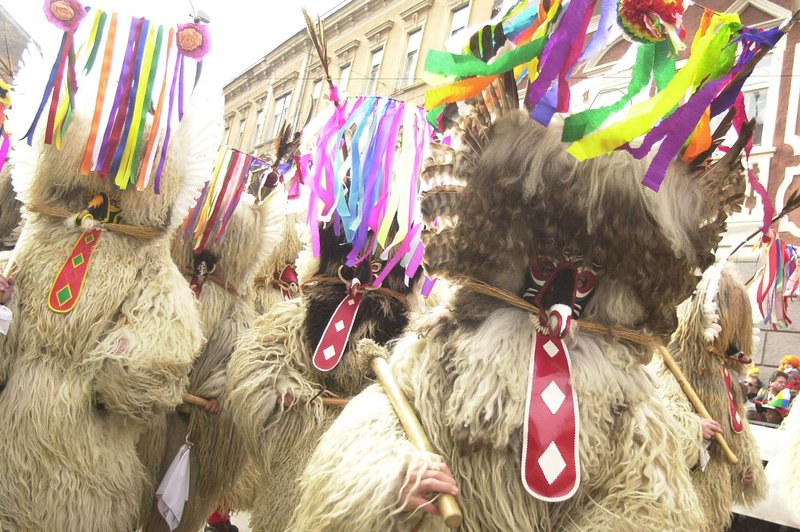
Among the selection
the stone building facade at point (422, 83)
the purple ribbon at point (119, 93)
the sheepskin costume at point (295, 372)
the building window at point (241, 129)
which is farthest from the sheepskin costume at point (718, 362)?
the building window at point (241, 129)

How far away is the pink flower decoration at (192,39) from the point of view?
2.71 meters

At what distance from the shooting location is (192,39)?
2721 mm

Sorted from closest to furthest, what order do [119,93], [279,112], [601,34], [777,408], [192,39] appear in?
[601,34]
[119,93]
[192,39]
[777,408]
[279,112]

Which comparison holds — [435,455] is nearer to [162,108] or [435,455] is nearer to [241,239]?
[162,108]

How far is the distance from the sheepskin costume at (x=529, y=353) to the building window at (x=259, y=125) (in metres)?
16.8

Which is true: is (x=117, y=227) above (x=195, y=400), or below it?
above

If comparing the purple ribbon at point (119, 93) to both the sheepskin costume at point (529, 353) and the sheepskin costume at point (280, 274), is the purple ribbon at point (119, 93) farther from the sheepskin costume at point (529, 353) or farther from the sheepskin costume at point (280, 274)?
the sheepskin costume at point (280, 274)

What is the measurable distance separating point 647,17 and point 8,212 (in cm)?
472

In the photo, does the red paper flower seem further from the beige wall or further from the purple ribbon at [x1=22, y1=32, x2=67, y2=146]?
the beige wall

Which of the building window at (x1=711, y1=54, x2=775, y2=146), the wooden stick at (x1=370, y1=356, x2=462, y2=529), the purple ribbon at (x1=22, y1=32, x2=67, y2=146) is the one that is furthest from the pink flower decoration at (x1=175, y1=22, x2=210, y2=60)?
the building window at (x1=711, y1=54, x2=775, y2=146)

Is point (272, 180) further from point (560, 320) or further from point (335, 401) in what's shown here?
point (560, 320)

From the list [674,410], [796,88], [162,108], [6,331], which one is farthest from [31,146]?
[796,88]

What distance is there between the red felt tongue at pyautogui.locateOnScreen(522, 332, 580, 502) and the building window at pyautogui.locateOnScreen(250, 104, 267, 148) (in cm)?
1697

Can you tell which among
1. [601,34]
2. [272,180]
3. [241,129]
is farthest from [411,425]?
[241,129]
